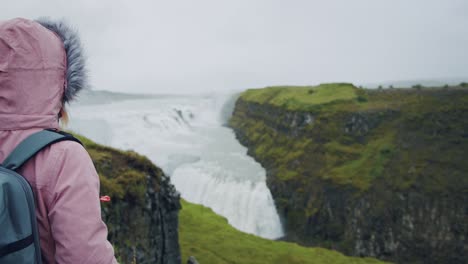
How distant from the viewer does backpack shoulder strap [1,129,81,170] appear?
6.40ft

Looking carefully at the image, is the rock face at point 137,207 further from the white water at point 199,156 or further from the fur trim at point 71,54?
the white water at point 199,156

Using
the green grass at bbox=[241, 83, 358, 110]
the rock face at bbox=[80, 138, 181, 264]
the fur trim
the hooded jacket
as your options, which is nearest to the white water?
the green grass at bbox=[241, 83, 358, 110]

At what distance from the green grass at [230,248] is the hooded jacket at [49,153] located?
62.1ft

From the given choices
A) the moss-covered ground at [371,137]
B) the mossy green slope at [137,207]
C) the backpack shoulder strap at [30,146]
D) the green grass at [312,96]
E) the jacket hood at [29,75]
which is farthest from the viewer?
the green grass at [312,96]

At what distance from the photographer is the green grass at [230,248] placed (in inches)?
839

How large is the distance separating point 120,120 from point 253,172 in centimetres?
2810

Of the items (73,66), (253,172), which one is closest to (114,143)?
(253,172)

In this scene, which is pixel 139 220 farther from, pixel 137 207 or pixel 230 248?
pixel 230 248

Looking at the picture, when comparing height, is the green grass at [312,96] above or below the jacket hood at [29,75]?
below

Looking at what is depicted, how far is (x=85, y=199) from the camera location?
79.0 inches

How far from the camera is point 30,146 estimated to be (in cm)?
200

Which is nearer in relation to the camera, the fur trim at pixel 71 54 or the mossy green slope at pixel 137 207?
the fur trim at pixel 71 54

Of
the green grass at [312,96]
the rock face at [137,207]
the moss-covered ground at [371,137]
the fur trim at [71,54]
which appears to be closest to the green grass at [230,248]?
the rock face at [137,207]

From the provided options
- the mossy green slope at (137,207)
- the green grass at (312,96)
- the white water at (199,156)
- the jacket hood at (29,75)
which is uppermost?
the jacket hood at (29,75)
